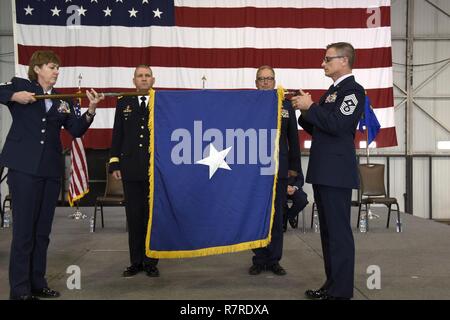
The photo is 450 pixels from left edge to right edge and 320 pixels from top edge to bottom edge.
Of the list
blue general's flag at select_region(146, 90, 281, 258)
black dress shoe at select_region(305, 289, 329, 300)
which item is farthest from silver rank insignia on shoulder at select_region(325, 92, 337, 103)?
black dress shoe at select_region(305, 289, 329, 300)

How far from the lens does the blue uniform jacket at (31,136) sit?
9.80 feet

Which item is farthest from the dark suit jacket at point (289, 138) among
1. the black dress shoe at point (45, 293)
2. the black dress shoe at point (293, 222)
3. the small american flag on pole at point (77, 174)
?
the small american flag on pole at point (77, 174)

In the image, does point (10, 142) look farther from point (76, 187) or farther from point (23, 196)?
point (76, 187)

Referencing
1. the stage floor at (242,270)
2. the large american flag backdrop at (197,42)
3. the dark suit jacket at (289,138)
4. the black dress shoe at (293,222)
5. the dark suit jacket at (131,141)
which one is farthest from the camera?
the large american flag backdrop at (197,42)

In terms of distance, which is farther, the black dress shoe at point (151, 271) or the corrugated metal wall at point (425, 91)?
the corrugated metal wall at point (425, 91)

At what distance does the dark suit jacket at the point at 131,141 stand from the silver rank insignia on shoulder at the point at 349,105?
4.82 ft

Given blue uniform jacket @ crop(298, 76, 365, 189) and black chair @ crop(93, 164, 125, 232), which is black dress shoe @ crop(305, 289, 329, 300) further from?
black chair @ crop(93, 164, 125, 232)

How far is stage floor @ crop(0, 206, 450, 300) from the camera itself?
11.0 feet

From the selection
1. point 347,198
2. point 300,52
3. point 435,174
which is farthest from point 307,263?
point 435,174

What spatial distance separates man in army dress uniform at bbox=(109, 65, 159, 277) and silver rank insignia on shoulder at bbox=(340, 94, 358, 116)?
1.47 metres

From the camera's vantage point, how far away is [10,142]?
3.03 metres

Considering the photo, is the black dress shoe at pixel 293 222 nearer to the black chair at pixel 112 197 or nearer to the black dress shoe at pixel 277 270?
the black chair at pixel 112 197

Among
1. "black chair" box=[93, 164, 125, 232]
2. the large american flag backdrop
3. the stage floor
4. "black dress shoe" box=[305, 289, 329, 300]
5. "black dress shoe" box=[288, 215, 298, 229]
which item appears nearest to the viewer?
"black dress shoe" box=[305, 289, 329, 300]

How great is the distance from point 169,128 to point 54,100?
718 mm
